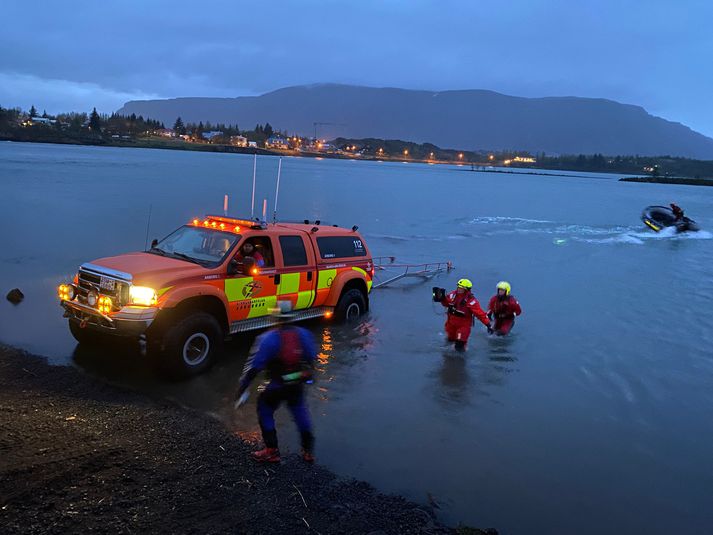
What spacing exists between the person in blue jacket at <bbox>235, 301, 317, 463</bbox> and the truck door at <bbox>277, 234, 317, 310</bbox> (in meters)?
3.97

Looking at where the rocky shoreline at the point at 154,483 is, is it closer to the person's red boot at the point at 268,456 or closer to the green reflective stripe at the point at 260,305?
the person's red boot at the point at 268,456

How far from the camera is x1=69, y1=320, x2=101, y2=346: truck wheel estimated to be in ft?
29.7

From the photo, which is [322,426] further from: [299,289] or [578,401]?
[578,401]

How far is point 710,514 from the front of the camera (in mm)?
6445

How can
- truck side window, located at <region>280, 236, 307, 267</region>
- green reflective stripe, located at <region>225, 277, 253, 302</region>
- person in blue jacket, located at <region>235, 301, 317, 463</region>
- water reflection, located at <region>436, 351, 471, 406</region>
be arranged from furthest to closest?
truck side window, located at <region>280, 236, 307, 267</region>
water reflection, located at <region>436, 351, 471, 406</region>
green reflective stripe, located at <region>225, 277, 253, 302</region>
person in blue jacket, located at <region>235, 301, 317, 463</region>

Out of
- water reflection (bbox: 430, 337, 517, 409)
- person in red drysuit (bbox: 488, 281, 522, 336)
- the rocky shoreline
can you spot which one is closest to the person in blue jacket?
the rocky shoreline

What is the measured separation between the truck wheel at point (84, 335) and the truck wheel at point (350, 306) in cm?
437

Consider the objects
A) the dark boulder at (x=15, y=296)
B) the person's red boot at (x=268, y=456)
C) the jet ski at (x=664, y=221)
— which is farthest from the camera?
the jet ski at (x=664, y=221)

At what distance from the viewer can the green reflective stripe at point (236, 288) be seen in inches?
342

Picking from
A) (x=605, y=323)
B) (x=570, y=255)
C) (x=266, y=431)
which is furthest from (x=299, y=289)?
(x=570, y=255)

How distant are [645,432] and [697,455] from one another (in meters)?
0.73

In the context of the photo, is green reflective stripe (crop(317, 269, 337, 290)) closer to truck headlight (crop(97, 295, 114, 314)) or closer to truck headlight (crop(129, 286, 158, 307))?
truck headlight (crop(129, 286, 158, 307))

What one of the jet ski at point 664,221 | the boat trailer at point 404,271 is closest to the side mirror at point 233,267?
the boat trailer at point 404,271

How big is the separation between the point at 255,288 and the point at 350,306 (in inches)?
119
